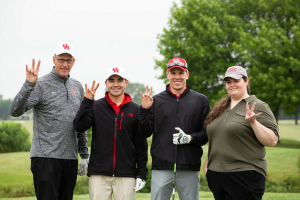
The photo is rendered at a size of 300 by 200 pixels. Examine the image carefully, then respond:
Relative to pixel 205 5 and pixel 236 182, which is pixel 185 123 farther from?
pixel 205 5

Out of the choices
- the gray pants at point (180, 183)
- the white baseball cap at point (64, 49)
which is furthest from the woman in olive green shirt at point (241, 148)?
the white baseball cap at point (64, 49)

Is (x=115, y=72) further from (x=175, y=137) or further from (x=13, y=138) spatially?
(x=13, y=138)

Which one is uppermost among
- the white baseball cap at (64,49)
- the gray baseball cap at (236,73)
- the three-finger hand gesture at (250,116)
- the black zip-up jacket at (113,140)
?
the white baseball cap at (64,49)

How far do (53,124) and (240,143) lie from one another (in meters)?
2.33

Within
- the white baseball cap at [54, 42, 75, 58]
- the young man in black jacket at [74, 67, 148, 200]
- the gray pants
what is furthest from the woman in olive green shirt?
the white baseball cap at [54, 42, 75, 58]

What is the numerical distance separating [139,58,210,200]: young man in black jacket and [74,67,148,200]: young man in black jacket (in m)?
0.21

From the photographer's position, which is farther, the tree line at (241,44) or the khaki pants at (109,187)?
the tree line at (241,44)

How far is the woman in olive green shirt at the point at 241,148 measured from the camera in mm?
3443

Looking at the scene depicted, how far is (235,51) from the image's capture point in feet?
70.0

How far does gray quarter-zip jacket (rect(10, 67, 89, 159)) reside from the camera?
408cm

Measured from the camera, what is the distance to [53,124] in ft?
13.6

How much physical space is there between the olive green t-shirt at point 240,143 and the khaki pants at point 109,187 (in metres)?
1.17

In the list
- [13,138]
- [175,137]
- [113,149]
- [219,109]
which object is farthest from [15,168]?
[219,109]

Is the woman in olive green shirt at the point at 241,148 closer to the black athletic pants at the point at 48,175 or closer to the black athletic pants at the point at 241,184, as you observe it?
the black athletic pants at the point at 241,184
